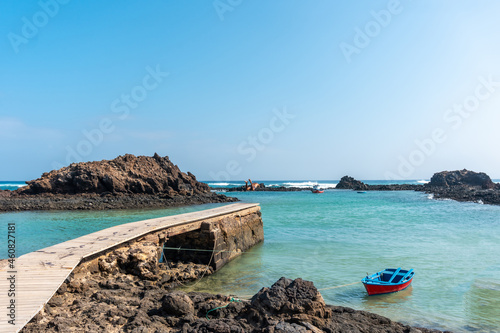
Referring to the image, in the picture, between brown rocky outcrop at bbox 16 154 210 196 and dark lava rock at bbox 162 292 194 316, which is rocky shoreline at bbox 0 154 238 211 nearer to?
brown rocky outcrop at bbox 16 154 210 196

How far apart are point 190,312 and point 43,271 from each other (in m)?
2.68

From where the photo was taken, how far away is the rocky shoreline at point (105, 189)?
2903 centimetres

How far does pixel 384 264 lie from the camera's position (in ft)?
35.4

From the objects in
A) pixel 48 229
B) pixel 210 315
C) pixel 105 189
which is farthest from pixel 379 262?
pixel 105 189

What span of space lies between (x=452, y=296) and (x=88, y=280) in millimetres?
8030

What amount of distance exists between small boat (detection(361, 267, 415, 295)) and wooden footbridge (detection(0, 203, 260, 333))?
19.0ft

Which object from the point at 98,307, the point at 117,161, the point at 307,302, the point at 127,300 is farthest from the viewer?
the point at 117,161

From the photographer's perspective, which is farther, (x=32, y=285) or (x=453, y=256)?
(x=453, y=256)

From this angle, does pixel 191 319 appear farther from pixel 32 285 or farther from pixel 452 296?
pixel 452 296

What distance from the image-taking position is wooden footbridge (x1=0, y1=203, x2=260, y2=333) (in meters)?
4.35

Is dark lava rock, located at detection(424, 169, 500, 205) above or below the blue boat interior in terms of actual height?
above

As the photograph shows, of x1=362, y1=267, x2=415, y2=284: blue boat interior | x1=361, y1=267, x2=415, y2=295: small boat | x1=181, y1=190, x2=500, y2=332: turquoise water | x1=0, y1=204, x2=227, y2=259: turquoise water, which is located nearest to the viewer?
x1=181, y1=190, x2=500, y2=332: turquoise water

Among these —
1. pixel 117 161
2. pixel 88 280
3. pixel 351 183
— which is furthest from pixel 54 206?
pixel 351 183

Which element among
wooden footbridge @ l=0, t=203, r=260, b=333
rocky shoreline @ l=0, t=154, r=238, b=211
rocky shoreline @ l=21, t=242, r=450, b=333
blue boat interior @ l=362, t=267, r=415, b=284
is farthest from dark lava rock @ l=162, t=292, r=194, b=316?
rocky shoreline @ l=0, t=154, r=238, b=211
